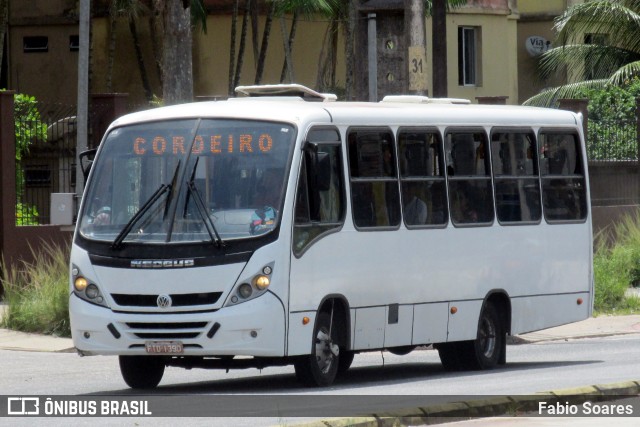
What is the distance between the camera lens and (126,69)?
5016 centimetres

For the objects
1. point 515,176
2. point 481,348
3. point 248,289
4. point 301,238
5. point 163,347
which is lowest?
point 481,348

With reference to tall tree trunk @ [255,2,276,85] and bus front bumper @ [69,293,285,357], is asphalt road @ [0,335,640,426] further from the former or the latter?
tall tree trunk @ [255,2,276,85]

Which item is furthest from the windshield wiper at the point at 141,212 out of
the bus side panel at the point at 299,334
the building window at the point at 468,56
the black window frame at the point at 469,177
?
the building window at the point at 468,56

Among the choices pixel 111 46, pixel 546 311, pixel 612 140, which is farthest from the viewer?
pixel 111 46

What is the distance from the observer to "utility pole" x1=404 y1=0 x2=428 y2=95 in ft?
A: 67.6

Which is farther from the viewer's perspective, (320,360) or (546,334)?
(546,334)

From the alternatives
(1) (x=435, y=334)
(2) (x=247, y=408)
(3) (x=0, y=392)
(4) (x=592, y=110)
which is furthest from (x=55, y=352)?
(4) (x=592, y=110)

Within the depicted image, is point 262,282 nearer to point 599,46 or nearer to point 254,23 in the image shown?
point 599,46

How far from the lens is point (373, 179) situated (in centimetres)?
1461

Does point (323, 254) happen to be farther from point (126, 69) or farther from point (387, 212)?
point (126, 69)

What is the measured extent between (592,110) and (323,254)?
19456mm

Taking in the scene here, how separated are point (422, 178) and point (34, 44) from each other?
3773 centimetres

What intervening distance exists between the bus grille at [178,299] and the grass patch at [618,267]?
11902 millimetres

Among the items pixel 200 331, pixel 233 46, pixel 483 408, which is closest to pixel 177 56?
pixel 200 331
